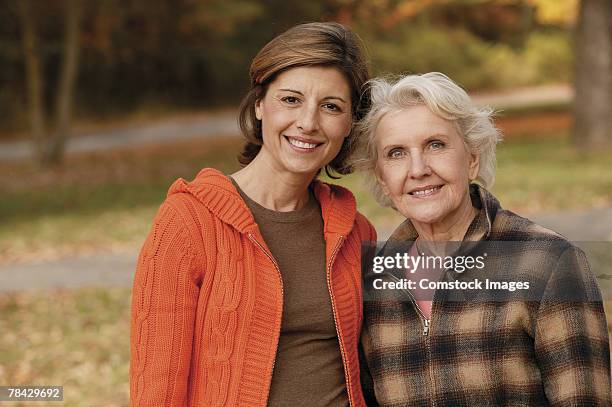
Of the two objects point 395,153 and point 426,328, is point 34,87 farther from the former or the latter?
point 426,328

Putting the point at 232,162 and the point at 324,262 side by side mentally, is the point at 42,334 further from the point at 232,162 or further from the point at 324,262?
the point at 232,162

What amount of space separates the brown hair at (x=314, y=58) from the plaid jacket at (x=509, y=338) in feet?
1.80

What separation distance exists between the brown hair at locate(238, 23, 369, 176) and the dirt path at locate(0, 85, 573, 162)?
64.3ft

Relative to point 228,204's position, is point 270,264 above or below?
below

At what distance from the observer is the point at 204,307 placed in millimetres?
2646

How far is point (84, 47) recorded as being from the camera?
29.9 meters

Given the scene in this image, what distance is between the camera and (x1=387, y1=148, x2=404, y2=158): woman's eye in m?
2.83

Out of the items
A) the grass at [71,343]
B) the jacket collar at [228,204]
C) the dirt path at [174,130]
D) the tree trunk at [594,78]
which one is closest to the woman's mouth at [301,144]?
the jacket collar at [228,204]

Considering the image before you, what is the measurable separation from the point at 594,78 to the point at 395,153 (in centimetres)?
1639

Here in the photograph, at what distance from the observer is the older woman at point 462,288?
8.24 ft

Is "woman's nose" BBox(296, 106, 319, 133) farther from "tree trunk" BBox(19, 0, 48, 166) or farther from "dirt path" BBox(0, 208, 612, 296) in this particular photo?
"tree trunk" BBox(19, 0, 48, 166)

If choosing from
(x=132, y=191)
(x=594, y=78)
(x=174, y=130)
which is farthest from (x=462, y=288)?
(x=174, y=130)

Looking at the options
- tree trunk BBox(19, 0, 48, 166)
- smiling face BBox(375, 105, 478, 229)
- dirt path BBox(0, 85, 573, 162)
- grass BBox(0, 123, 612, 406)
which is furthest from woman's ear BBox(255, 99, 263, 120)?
dirt path BBox(0, 85, 573, 162)

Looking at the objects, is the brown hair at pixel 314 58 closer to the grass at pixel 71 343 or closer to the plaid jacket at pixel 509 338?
the plaid jacket at pixel 509 338
